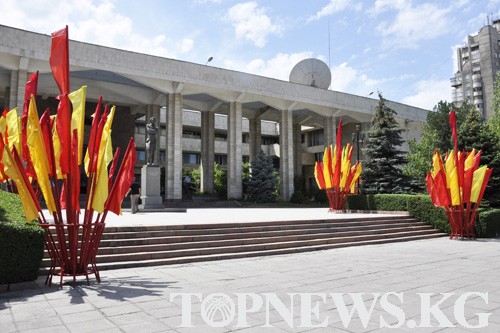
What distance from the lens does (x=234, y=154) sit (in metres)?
30.6

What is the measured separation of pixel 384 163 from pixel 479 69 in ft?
209

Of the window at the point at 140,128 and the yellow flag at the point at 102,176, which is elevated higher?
the window at the point at 140,128

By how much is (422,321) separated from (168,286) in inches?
149

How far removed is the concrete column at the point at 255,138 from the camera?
36688 mm

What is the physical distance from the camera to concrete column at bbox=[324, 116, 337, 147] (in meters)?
35.6

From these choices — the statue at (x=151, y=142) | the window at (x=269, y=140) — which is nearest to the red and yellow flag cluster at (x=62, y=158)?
the statue at (x=151, y=142)

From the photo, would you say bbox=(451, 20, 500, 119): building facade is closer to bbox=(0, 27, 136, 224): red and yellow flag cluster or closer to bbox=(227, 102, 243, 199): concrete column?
bbox=(227, 102, 243, 199): concrete column

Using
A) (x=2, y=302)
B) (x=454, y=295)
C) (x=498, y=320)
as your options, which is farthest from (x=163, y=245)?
(x=498, y=320)

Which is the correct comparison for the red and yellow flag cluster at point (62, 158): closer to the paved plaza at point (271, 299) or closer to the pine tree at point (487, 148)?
the paved plaza at point (271, 299)

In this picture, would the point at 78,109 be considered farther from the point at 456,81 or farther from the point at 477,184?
the point at 456,81

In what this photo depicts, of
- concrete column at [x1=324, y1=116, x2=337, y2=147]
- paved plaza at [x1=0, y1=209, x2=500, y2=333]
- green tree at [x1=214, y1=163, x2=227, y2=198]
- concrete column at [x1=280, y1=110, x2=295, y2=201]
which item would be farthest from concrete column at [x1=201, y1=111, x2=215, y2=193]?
paved plaza at [x1=0, y1=209, x2=500, y2=333]

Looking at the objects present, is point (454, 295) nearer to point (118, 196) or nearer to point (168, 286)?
point (168, 286)

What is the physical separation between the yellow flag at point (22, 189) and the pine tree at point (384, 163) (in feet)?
67.3

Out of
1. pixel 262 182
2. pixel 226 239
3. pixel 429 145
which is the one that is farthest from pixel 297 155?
pixel 226 239
